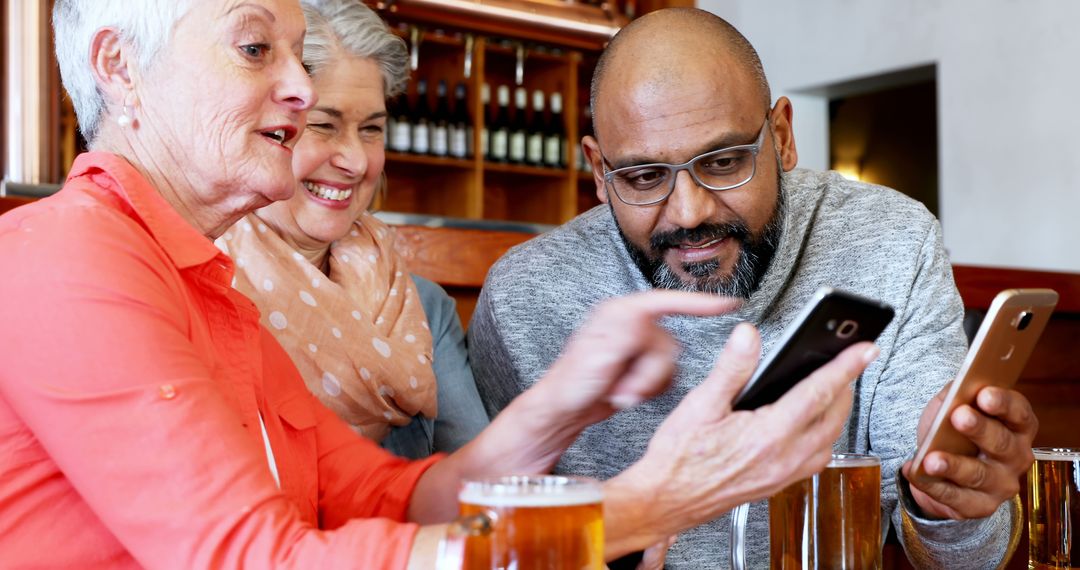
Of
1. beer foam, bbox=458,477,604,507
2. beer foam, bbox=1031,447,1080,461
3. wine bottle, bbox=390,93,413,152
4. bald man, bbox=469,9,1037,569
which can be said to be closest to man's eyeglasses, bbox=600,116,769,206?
bald man, bbox=469,9,1037,569

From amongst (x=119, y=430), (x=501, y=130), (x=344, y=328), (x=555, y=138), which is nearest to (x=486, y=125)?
(x=501, y=130)

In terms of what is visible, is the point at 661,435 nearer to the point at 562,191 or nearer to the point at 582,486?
the point at 582,486

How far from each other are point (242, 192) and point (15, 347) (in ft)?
1.20

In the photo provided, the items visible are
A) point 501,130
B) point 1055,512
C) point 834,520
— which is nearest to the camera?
point 834,520

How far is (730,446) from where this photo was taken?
872 millimetres

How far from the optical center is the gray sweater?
1557 mm

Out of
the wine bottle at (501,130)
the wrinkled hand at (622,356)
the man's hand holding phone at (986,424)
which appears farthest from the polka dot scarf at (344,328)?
the wine bottle at (501,130)

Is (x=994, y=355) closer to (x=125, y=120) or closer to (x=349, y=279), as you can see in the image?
(x=125, y=120)

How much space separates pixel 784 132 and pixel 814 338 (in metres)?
1.02

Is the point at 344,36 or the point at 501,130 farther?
the point at 501,130

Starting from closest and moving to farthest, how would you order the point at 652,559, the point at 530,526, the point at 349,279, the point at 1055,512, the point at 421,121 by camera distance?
the point at 530,526, the point at 1055,512, the point at 652,559, the point at 349,279, the point at 421,121

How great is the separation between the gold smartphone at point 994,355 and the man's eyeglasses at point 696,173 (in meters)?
0.61

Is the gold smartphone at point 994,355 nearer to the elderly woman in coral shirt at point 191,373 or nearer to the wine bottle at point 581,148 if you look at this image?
the elderly woman in coral shirt at point 191,373

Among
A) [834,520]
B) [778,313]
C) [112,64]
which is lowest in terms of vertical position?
[834,520]
